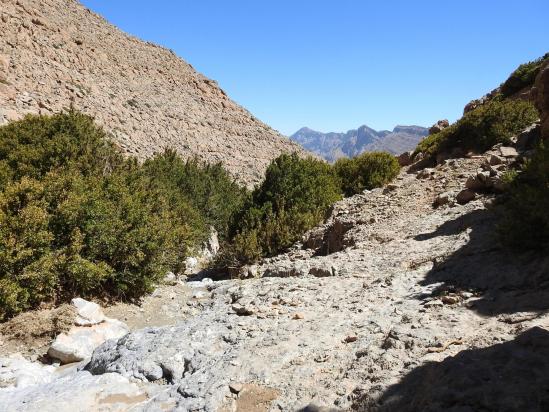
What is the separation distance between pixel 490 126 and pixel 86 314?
52.3 feet

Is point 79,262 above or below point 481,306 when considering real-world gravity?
above

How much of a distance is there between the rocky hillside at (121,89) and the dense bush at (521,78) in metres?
21.0

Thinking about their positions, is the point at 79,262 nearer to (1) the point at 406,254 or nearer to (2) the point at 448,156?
(1) the point at 406,254

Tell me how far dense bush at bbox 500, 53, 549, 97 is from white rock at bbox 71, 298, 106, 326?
2433 cm

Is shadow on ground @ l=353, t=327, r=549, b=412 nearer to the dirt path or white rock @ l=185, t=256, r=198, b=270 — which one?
the dirt path

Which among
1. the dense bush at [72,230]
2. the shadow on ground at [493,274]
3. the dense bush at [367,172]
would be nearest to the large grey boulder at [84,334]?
the dense bush at [72,230]

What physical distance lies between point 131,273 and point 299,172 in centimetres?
819

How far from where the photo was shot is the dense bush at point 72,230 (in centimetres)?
906

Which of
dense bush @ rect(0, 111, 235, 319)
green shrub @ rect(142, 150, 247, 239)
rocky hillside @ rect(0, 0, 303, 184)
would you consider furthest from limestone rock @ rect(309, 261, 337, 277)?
rocky hillside @ rect(0, 0, 303, 184)

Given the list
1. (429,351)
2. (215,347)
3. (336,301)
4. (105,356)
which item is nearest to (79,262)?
(105,356)

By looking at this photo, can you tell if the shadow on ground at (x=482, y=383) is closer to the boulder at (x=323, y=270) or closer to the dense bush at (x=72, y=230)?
the boulder at (x=323, y=270)

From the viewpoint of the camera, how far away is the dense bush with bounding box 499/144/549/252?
6460 millimetres

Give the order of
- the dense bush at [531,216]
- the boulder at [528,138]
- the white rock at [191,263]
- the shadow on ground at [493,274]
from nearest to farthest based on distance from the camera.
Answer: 1. the shadow on ground at [493,274]
2. the dense bush at [531,216]
3. the boulder at [528,138]
4. the white rock at [191,263]

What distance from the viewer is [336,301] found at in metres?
7.41
